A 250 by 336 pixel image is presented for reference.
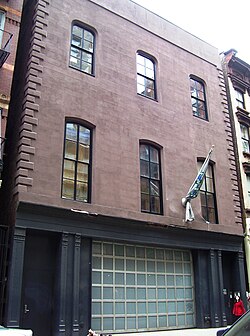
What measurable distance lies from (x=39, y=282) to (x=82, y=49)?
32.2 ft

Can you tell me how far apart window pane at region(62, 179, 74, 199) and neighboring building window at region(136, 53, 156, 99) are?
6190 millimetres

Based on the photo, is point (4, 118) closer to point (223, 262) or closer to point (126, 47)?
point (126, 47)

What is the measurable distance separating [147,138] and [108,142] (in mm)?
2199

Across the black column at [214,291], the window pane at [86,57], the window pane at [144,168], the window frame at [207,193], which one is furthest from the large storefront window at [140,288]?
the window pane at [86,57]

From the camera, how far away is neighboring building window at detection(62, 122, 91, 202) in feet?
46.4

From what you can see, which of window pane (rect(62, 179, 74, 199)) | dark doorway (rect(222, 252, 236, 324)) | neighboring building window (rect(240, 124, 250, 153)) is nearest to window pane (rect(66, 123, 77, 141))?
window pane (rect(62, 179, 74, 199))

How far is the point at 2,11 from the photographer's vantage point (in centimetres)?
1465

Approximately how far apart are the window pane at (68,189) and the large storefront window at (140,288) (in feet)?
6.89

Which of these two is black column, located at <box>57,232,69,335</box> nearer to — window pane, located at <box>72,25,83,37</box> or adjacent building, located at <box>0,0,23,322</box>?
adjacent building, located at <box>0,0,23,322</box>

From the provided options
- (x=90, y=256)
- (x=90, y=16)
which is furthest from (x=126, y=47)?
(x=90, y=256)

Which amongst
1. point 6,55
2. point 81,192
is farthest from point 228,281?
point 6,55

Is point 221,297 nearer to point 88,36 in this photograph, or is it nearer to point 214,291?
point 214,291

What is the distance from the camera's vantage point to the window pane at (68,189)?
13.9m

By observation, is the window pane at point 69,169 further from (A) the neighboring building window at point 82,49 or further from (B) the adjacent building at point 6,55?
(A) the neighboring building window at point 82,49
